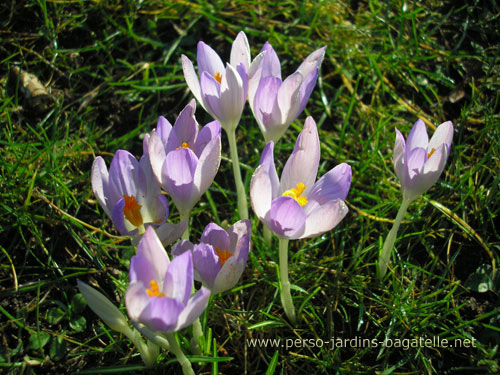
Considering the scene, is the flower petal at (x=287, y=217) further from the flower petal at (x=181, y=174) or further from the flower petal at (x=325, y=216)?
the flower petal at (x=181, y=174)

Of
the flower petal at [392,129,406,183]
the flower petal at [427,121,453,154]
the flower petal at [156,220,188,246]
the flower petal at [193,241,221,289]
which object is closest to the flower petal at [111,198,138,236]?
the flower petal at [156,220,188,246]

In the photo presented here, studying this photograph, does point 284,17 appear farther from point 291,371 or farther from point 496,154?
point 291,371

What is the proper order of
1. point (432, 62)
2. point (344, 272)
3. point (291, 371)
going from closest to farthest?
point (291, 371) → point (344, 272) → point (432, 62)

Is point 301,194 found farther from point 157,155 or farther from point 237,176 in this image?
point 157,155

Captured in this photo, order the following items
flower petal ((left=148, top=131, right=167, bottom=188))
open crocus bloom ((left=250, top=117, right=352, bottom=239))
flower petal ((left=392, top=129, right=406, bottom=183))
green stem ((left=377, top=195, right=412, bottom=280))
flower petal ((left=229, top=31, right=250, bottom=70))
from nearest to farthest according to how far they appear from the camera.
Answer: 1. open crocus bloom ((left=250, top=117, right=352, bottom=239))
2. flower petal ((left=148, top=131, right=167, bottom=188))
3. flower petal ((left=392, top=129, right=406, bottom=183))
4. green stem ((left=377, top=195, right=412, bottom=280))
5. flower petal ((left=229, top=31, right=250, bottom=70))

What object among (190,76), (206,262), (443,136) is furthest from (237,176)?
(443,136)

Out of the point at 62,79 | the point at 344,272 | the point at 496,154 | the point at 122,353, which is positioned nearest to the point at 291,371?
the point at 344,272

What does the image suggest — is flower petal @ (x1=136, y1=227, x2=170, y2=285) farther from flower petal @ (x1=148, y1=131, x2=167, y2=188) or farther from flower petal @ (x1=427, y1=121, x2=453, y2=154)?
flower petal @ (x1=427, y1=121, x2=453, y2=154)

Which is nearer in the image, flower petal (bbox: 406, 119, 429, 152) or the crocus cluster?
the crocus cluster
